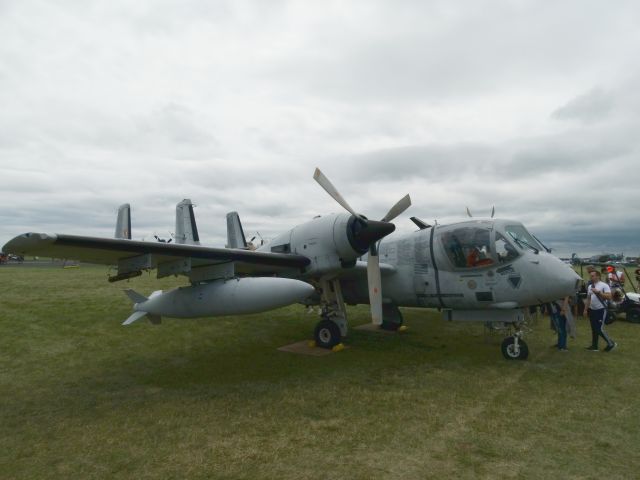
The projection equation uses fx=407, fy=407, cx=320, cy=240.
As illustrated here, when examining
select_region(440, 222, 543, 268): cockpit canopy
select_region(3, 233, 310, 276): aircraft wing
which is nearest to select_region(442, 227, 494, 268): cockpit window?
select_region(440, 222, 543, 268): cockpit canopy

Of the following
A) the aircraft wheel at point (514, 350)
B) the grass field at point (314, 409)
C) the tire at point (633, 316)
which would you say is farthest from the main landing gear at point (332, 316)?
the tire at point (633, 316)

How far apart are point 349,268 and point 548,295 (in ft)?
13.9

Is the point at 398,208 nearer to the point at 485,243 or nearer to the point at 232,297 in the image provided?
the point at 485,243

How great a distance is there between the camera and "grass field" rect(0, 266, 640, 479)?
4.66 metres

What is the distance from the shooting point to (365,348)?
35.1 ft

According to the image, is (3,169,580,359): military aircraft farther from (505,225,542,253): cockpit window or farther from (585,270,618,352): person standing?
(585,270,618,352): person standing

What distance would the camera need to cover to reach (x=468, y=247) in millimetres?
9156

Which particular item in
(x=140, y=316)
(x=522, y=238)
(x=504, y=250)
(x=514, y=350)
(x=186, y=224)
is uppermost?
(x=186, y=224)

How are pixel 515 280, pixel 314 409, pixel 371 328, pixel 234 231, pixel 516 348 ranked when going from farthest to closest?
pixel 234 231
pixel 371 328
pixel 516 348
pixel 515 280
pixel 314 409

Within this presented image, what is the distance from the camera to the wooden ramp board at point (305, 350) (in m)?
10.2

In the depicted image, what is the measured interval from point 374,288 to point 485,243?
267 centimetres

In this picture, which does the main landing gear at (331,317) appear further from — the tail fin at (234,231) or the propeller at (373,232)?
the tail fin at (234,231)

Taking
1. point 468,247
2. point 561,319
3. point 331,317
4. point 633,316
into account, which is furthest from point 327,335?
point 633,316

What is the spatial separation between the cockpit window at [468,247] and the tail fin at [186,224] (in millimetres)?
12474
